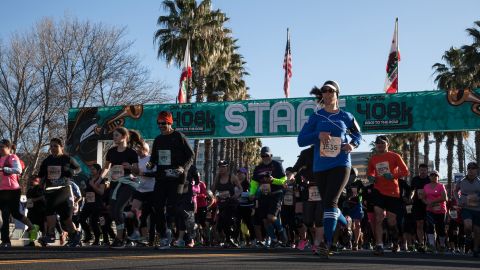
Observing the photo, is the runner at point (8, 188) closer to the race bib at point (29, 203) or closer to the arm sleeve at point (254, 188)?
the race bib at point (29, 203)

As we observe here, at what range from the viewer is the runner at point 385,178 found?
1121cm

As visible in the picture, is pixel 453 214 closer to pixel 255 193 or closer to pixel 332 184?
pixel 255 193

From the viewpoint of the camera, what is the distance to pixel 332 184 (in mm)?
7801

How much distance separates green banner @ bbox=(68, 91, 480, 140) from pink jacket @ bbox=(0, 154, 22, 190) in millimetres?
13899

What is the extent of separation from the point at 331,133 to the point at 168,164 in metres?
3.16

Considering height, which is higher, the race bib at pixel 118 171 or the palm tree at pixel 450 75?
the palm tree at pixel 450 75

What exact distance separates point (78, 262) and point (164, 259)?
38.9 inches

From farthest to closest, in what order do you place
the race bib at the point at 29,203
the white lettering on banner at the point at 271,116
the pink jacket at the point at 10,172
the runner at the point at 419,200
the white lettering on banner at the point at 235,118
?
the white lettering on banner at the point at 235,118
the white lettering on banner at the point at 271,116
the runner at the point at 419,200
the race bib at the point at 29,203
the pink jacket at the point at 10,172

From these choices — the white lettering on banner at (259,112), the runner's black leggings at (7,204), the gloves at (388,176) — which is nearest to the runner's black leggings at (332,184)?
the gloves at (388,176)

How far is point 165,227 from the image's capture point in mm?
10664

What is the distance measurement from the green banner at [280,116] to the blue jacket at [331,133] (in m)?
15.7

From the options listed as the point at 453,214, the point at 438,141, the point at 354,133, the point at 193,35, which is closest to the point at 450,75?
the point at 438,141

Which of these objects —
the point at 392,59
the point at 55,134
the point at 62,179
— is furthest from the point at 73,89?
the point at 62,179

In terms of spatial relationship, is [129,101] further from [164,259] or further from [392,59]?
[164,259]
